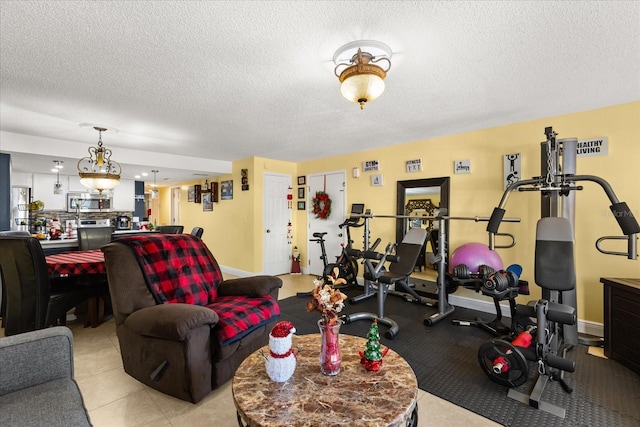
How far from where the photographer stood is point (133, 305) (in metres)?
2.04

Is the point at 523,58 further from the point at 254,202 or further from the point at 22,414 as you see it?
the point at 254,202

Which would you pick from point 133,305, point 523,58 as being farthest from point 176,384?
point 523,58

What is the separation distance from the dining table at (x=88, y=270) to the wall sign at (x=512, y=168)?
14.7 feet

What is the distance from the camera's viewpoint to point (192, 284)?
242 cm

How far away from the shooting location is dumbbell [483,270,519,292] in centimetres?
249

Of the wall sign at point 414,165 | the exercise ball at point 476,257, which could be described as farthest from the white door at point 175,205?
the exercise ball at point 476,257

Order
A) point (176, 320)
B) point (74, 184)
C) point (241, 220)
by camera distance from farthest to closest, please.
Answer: point (74, 184) < point (241, 220) < point (176, 320)

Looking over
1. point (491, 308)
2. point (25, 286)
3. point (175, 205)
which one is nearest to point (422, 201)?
point (491, 308)

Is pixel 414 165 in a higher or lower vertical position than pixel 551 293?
higher

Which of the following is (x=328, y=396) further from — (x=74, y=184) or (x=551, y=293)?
(x=74, y=184)

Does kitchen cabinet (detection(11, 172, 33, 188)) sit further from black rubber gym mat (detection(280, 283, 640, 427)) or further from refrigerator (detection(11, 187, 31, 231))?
black rubber gym mat (detection(280, 283, 640, 427))

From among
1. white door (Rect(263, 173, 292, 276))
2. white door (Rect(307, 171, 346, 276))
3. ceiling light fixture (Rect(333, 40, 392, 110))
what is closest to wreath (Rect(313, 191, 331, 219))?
white door (Rect(307, 171, 346, 276))

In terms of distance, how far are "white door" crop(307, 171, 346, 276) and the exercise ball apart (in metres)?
2.17

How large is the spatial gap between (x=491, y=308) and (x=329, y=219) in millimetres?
2931
